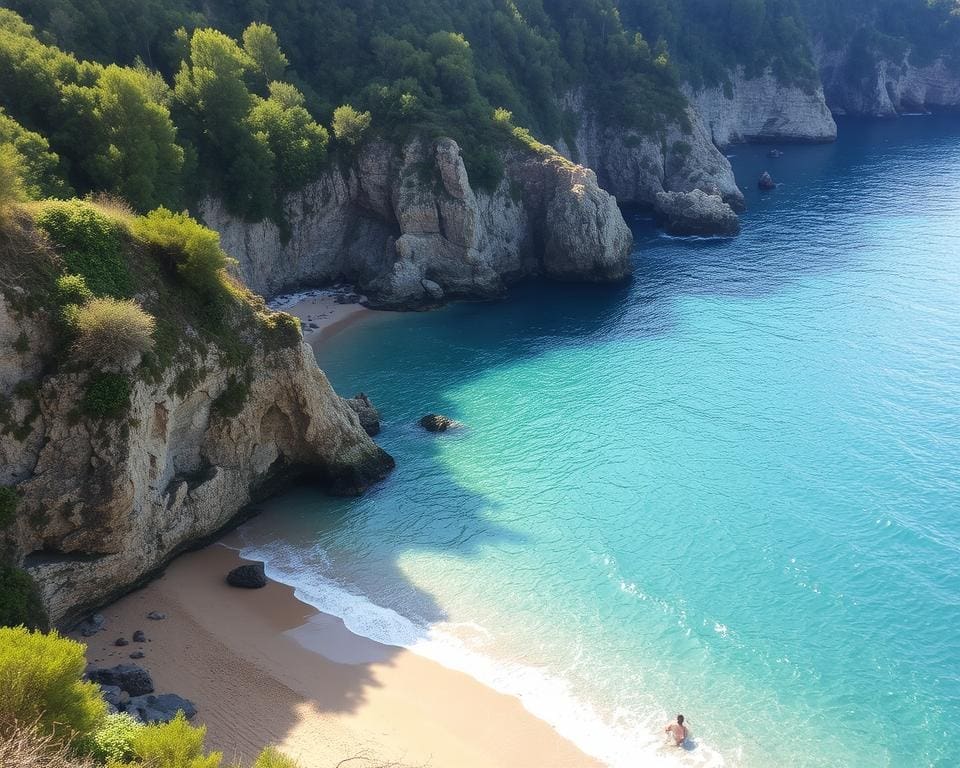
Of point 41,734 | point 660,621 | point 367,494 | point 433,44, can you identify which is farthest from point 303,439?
point 433,44

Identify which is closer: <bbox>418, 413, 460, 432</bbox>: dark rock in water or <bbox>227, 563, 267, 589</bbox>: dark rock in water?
<bbox>227, 563, 267, 589</bbox>: dark rock in water

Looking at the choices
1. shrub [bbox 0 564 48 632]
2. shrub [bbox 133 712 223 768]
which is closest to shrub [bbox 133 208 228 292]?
shrub [bbox 0 564 48 632]

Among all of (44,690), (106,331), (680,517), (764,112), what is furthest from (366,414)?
(764,112)

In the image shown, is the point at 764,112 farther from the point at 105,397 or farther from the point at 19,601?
the point at 19,601

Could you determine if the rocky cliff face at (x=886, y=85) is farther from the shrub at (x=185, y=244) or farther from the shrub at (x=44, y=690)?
the shrub at (x=44, y=690)

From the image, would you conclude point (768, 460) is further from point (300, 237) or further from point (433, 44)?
point (433, 44)

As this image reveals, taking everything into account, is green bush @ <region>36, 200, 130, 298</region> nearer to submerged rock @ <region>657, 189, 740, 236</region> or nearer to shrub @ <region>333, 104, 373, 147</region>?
shrub @ <region>333, 104, 373, 147</region>

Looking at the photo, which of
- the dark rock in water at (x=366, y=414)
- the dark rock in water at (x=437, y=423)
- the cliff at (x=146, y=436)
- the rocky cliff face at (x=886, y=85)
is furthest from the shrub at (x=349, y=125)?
the rocky cliff face at (x=886, y=85)
